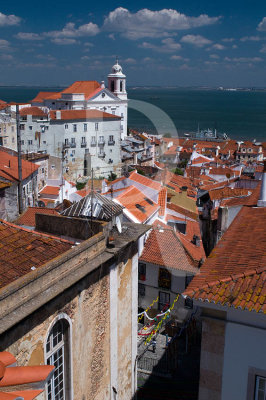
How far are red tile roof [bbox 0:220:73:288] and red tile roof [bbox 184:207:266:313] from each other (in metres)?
2.96

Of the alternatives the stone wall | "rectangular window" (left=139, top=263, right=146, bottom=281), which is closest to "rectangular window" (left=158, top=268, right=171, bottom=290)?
"rectangular window" (left=139, top=263, right=146, bottom=281)

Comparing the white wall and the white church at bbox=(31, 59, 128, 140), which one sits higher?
the white church at bbox=(31, 59, 128, 140)

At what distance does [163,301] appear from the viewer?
69.8 feet

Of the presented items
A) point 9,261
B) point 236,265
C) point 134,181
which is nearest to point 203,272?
point 236,265

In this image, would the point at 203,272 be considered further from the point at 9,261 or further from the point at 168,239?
the point at 168,239

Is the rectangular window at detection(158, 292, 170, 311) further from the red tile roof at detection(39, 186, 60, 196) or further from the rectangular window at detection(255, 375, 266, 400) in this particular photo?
the red tile roof at detection(39, 186, 60, 196)

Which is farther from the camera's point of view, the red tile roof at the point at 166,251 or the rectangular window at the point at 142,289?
the rectangular window at the point at 142,289

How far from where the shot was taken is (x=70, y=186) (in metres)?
35.6

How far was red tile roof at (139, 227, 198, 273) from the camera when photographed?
20.8 metres

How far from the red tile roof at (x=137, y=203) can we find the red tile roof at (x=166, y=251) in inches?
45.5

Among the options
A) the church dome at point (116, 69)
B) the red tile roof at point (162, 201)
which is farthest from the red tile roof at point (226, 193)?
the church dome at point (116, 69)

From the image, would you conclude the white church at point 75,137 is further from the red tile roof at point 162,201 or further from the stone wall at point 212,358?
the stone wall at point 212,358

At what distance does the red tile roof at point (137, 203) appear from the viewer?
74.7 ft

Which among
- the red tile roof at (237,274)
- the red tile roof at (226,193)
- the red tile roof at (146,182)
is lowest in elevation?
the red tile roof at (226,193)
